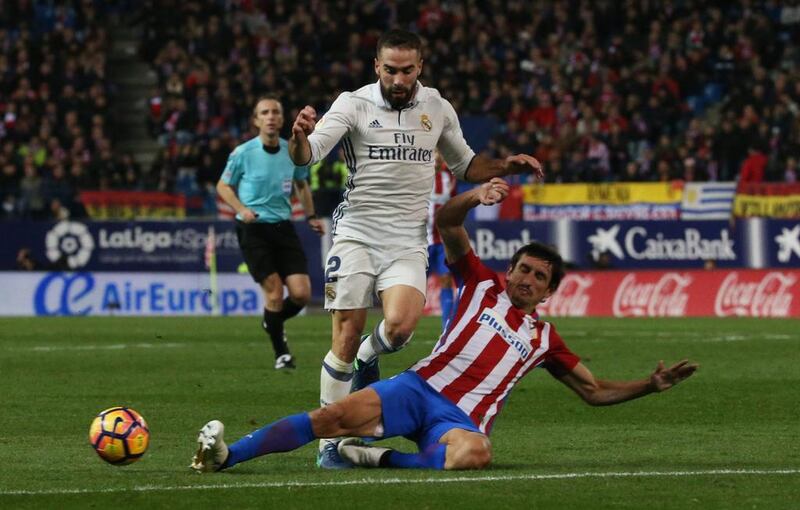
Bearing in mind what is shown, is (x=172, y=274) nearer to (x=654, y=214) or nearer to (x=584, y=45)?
(x=654, y=214)

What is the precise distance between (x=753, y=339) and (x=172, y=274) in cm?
1162

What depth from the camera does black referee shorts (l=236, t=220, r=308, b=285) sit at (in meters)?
14.1

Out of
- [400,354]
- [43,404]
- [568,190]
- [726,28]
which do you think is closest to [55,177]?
[568,190]

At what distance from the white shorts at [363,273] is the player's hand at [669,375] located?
156cm

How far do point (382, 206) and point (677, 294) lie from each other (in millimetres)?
16186

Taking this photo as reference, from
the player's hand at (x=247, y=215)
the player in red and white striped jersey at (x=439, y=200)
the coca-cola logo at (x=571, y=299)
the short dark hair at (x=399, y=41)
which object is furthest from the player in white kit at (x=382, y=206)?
the coca-cola logo at (x=571, y=299)

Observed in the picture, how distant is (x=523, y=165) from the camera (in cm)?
835

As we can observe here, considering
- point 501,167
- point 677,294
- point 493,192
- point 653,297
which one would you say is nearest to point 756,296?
point 677,294

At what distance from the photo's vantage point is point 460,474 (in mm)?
7348

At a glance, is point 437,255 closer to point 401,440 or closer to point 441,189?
point 441,189

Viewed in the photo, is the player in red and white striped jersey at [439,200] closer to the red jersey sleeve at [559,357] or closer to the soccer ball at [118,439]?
the red jersey sleeve at [559,357]

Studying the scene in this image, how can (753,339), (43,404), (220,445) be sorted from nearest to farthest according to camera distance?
(220,445) → (43,404) → (753,339)

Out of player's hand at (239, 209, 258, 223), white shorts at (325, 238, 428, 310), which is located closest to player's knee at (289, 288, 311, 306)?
player's hand at (239, 209, 258, 223)

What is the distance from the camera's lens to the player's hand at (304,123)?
26.2 ft
